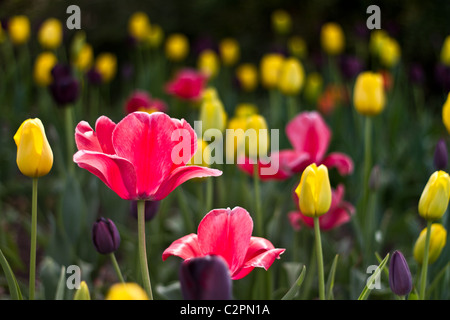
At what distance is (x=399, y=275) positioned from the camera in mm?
682

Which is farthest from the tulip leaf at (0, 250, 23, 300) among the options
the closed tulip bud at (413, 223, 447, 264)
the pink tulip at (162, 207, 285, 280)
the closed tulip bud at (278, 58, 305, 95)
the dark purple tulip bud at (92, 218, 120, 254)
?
the closed tulip bud at (278, 58, 305, 95)

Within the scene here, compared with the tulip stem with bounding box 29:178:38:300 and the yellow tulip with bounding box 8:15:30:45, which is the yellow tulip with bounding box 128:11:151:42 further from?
the tulip stem with bounding box 29:178:38:300

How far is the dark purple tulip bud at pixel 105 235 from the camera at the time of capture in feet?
2.49

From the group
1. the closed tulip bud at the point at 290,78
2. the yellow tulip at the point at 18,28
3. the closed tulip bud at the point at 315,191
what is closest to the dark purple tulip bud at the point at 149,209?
the closed tulip bud at the point at 315,191

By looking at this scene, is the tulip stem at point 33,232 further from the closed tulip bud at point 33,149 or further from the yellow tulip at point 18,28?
the yellow tulip at point 18,28

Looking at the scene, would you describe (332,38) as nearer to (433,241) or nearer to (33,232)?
(433,241)

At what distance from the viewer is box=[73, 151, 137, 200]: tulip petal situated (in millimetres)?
597

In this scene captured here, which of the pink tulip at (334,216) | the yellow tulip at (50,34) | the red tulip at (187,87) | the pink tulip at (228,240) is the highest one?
the yellow tulip at (50,34)

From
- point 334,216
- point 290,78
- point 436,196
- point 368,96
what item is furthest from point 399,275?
point 290,78

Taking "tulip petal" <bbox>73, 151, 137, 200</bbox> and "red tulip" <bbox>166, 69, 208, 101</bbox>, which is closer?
"tulip petal" <bbox>73, 151, 137, 200</bbox>

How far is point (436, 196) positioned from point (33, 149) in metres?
0.50

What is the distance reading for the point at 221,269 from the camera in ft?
1.41

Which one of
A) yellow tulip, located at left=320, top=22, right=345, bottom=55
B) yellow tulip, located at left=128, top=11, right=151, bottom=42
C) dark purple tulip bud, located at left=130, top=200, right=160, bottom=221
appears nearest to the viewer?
dark purple tulip bud, located at left=130, top=200, right=160, bottom=221
